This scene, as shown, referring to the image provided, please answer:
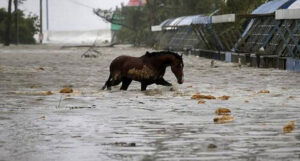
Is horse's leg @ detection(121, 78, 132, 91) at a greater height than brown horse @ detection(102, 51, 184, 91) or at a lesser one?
lesser

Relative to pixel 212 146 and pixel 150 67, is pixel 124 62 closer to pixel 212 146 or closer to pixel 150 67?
pixel 150 67

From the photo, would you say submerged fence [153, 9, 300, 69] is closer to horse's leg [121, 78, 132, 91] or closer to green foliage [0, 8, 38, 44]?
horse's leg [121, 78, 132, 91]

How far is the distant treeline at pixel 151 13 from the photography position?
3243 inches

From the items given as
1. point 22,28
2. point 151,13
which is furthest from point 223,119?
point 22,28

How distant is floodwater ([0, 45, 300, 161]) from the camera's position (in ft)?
28.3

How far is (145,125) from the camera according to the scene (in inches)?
443

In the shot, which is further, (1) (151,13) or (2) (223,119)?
(1) (151,13)

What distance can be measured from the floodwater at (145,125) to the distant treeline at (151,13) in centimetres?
4599

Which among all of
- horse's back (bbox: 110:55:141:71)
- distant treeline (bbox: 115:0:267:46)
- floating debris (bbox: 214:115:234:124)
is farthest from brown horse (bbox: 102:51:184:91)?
distant treeline (bbox: 115:0:267:46)

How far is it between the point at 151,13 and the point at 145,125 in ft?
266

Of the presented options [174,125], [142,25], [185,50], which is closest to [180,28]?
[185,50]

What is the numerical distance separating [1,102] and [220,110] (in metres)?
4.21

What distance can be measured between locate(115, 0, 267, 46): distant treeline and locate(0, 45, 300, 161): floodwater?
45987 mm

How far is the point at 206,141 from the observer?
31.1ft
